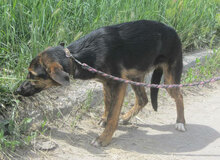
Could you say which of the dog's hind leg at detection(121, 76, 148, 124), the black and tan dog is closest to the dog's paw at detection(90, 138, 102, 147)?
the black and tan dog

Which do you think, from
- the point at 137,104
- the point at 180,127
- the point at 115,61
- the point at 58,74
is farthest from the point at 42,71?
the point at 180,127

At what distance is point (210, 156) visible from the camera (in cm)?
370

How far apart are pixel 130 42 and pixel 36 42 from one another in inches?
48.3

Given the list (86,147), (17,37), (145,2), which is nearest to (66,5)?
(17,37)

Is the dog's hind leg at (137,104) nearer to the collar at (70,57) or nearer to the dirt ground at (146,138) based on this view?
the dirt ground at (146,138)

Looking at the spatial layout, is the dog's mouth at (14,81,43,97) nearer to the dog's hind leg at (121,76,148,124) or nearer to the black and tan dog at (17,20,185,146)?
the black and tan dog at (17,20,185,146)

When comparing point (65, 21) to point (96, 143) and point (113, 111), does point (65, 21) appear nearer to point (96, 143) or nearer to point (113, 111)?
point (113, 111)

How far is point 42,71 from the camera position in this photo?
363cm

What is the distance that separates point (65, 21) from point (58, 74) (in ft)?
5.91

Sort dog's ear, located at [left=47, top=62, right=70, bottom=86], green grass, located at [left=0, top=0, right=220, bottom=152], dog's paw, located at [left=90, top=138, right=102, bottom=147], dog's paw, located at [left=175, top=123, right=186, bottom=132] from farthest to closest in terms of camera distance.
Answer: dog's paw, located at [left=175, top=123, right=186, bottom=132]
green grass, located at [left=0, top=0, right=220, bottom=152]
dog's paw, located at [left=90, top=138, right=102, bottom=147]
dog's ear, located at [left=47, top=62, right=70, bottom=86]

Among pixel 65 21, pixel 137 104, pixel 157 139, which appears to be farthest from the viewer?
pixel 65 21

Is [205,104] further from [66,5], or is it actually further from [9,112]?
[9,112]

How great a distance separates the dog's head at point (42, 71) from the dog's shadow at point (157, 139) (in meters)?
0.59

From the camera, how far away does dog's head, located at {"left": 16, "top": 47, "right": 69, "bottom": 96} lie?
141 inches
